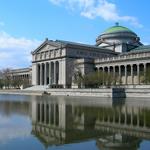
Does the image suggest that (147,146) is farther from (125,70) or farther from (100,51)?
(100,51)

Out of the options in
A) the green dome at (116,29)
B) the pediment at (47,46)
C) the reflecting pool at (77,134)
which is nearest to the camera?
the reflecting pool at (77,134)

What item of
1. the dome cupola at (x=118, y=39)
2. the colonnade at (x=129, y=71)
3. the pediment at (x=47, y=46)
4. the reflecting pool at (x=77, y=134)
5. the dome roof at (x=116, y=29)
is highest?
the dome roof at (x=116, y=29)

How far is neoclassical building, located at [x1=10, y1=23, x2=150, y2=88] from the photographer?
99250mm

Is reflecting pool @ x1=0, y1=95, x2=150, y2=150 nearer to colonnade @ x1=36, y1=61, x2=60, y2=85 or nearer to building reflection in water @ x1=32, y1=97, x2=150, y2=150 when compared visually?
building reflection in water @ x1=32, y1=97, x2=150, y2=150

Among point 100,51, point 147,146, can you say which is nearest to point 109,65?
point 100,51

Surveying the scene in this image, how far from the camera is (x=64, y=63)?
372 feet

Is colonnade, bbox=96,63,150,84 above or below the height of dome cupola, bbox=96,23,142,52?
below

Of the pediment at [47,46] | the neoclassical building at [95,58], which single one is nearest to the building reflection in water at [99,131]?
the neoclassical building at [95,58]

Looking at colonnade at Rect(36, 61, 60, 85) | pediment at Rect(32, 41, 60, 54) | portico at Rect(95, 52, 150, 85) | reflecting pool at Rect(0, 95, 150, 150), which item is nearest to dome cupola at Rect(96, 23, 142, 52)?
portico at Rect(95, 52, 150, 85)

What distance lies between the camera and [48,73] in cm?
12731

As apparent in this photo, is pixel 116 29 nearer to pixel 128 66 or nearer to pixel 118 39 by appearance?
pixel 118 39

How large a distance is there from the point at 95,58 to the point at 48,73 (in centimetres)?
2151

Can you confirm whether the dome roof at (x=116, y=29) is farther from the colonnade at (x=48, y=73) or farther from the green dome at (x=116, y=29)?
the colonnade at (x=48, y=73)

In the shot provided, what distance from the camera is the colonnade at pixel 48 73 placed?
121375 mm
